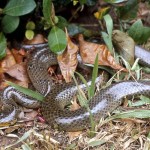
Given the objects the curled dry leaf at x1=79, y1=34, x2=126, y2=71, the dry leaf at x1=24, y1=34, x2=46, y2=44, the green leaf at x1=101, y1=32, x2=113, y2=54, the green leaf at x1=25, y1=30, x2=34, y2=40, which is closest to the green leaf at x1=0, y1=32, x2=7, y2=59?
the green leaf at x1=25, y1=30, x2=34, y2=40

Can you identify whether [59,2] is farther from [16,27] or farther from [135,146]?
[135,146]

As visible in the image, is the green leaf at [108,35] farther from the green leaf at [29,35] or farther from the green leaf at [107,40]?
the green leaf at [29,35]

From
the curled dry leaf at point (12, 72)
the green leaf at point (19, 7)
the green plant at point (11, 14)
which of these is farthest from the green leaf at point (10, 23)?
the curled dry leaf at point (12, 72)

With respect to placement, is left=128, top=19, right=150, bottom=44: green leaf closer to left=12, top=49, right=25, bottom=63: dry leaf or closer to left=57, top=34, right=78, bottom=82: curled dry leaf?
left=57, top=34, right=78, bottom=82: curled dry leaf

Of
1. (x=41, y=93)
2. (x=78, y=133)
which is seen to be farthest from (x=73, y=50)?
(x=78, y=133)

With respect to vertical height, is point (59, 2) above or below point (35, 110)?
above

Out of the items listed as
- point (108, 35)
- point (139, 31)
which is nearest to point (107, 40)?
point (108, 35)
